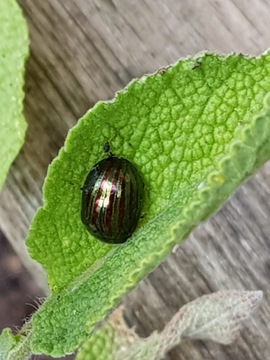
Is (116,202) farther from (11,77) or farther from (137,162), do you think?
(11,77)

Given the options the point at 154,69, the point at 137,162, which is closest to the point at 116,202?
the point at 137,162

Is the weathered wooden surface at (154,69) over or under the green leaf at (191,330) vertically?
over

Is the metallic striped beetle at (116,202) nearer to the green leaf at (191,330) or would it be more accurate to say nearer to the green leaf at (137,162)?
the green leaf at (137,162)

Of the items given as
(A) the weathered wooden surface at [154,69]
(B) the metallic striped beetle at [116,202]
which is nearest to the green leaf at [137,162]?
(B) the metallic striped beetle at [116,202]

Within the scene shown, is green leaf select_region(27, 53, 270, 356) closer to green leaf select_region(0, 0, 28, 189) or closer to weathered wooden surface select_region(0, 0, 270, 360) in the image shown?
green leaf select_region(0, 0, 28, 189)

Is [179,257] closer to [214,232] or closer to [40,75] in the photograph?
[214,232]
